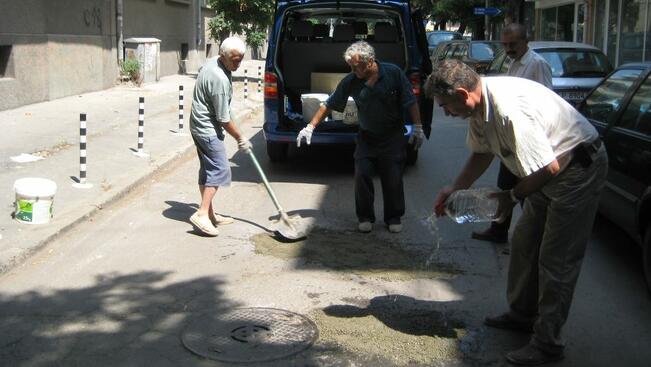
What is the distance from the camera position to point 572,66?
12.7m

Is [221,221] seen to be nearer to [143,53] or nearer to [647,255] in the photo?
[647,255]

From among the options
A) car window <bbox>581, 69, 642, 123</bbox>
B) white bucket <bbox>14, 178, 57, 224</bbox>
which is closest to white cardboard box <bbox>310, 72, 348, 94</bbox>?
car window <bbox>581, 69, 642, 123</bbox>

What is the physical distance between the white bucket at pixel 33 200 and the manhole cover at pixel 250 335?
8.46ft

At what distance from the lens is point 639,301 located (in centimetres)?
506

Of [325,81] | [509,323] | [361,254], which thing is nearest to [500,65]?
[325,81]

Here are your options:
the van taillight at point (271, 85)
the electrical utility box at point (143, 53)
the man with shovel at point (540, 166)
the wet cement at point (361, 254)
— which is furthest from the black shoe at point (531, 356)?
the electrical utility box at point (143, 53)

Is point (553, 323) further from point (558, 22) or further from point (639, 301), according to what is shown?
point (558, 22)

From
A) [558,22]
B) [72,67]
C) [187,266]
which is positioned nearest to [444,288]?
[187,266]

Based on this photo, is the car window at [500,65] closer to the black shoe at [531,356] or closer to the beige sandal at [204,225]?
the beige sandal at [204,225]

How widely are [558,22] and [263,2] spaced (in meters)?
14.6

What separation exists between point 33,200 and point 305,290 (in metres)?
2.77

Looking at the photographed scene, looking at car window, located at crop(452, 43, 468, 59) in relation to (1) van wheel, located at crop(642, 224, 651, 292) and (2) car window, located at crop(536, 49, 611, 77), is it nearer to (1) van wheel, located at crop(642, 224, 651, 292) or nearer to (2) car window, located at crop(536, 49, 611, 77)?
(2) car window, located at crop(536, 49, 611, 77)

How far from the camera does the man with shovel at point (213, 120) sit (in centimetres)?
642

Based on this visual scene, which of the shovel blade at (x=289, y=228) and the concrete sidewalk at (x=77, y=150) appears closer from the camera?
the shovel blade at (x=289, y=228)
